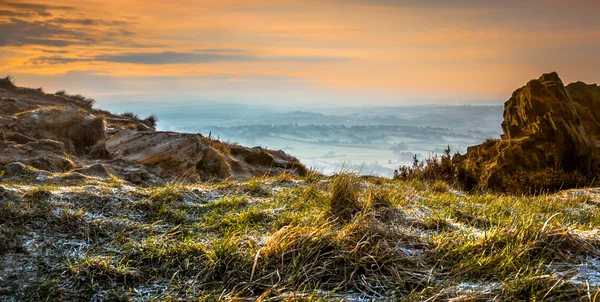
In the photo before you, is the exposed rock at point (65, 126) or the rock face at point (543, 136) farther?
the exposed rock at point (65, 126)

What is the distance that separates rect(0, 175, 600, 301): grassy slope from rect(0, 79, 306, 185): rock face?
4605mm

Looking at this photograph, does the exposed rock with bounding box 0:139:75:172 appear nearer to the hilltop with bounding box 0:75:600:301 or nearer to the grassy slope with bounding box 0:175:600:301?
the hilltop with bounding box 0:75:600:301

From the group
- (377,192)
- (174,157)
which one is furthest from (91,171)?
(377,192)

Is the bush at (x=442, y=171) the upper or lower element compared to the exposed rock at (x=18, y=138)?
lower

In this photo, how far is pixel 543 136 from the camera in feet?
40.3

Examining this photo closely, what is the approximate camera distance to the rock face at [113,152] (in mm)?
9742

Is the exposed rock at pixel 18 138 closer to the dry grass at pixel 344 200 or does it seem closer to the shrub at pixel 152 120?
the dry grass at pixel 344 200

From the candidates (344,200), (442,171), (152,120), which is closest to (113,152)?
(344,200)

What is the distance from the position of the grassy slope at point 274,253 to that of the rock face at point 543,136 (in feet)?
25.7

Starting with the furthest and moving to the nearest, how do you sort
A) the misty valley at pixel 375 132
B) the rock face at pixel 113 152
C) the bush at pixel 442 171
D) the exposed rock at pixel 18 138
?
the misty valley at pixel 375 132
the bush at pixel 442 171
the exposed rock at pixel 18 138
the rock face at pixel 113 152

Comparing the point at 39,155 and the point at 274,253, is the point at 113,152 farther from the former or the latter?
the point at 274,253

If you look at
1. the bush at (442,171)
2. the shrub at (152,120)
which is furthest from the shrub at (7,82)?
the bush at (442,171)

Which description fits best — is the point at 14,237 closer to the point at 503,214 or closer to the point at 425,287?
the point at 425,287

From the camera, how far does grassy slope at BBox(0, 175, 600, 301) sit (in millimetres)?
3307
